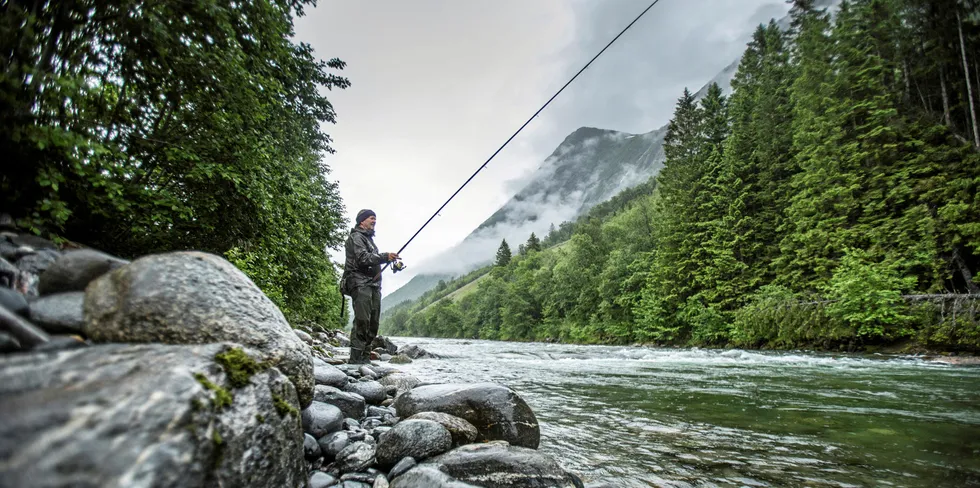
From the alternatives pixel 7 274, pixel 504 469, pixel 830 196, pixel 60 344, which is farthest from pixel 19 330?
pixel 830 196

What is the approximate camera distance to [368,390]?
6.24 metres

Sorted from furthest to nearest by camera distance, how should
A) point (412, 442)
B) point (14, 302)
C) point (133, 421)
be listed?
point (412, 442) < point (14, 302) < point (133, 421)

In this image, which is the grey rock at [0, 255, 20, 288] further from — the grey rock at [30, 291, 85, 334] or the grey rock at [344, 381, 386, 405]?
the grey rock at [344, 381, 386, 405]

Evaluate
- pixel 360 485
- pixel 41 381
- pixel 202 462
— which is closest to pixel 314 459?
pixel 360 485

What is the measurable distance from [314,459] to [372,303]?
14.6ft

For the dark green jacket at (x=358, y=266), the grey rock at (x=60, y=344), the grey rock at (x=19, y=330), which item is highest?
the dark green jacket at (x=358, y=266)

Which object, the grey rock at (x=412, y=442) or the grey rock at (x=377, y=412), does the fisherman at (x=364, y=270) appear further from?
the grey rock at (x=412, y=442)

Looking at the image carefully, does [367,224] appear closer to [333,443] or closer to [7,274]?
[333,443]

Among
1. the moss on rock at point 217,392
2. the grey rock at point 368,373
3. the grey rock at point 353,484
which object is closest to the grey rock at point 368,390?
the grey rock at point 368,373

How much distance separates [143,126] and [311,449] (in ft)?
14.7

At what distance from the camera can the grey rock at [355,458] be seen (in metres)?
3.74

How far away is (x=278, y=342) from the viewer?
133 inches

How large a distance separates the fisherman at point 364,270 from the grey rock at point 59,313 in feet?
→ 16.7

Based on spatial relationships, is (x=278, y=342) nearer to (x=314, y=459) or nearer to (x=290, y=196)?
(x=314, y=459)
